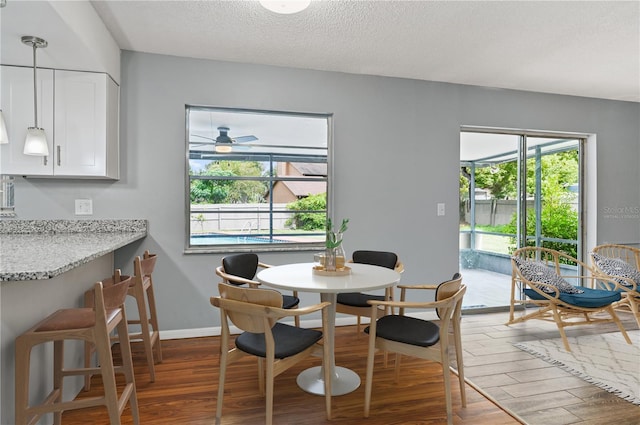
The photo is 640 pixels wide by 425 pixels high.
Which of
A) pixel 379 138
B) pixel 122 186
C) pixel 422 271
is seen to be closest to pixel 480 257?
pixel 422 271

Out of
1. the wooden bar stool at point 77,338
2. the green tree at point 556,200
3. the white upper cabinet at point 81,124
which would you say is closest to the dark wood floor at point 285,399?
the wooden bar stool at point 77,338

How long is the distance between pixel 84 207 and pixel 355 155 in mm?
2398

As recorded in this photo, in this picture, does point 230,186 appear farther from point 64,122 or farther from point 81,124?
point 64,122

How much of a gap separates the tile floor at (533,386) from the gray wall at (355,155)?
94 centimetres

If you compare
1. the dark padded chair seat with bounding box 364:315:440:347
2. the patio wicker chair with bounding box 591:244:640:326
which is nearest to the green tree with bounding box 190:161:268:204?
the dark padded chair seat with bounding box 364:315:440:347

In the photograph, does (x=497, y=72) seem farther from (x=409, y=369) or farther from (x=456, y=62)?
(x=409, y=369)

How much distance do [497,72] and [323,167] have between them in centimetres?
190

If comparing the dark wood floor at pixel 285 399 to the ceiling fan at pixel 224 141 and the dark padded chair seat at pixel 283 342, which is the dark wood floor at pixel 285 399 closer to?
the dark padded chair seat at pixel 283 342

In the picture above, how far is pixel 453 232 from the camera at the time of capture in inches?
161

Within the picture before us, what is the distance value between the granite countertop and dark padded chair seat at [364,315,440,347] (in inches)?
61.0

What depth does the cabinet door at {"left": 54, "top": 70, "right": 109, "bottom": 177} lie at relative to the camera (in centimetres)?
292

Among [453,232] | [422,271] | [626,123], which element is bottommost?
[422,271]

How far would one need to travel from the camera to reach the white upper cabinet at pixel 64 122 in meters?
2.83

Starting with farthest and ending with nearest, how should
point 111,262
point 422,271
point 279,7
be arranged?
point 422,271 → point 111,262 → point 279,7
